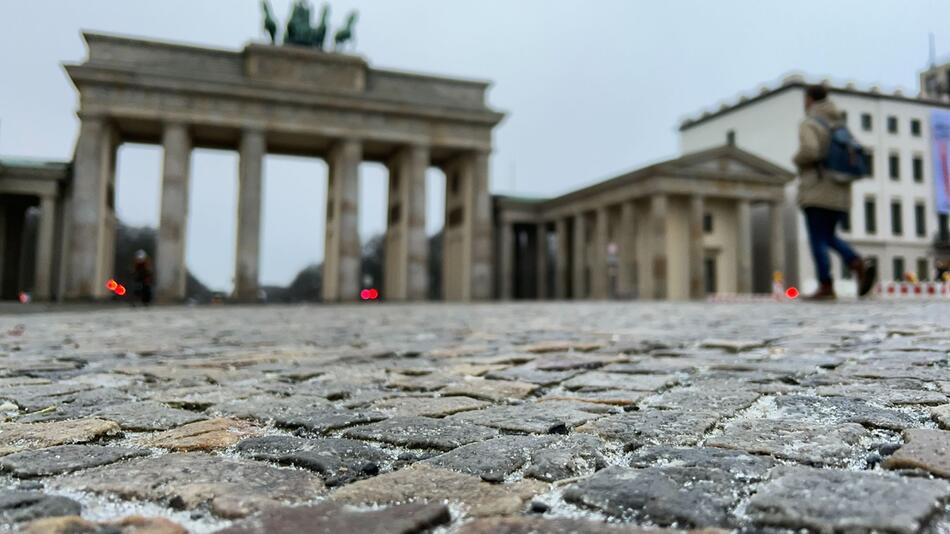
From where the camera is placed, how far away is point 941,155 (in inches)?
1891

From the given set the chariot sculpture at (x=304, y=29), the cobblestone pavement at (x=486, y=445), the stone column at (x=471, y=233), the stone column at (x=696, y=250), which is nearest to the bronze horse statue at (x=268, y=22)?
the chariot sculpture at (x=304, y=29)

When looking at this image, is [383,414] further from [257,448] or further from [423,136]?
[423,136]

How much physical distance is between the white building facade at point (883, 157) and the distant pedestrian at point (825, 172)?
3500 centimetres

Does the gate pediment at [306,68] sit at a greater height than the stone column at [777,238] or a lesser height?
greater

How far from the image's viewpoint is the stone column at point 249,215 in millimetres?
32562

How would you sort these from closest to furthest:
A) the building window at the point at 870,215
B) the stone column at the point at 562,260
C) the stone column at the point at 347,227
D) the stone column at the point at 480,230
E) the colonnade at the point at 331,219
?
the colonnade at the point at 331,219, the stone column at the point at 347,227, the stone column at the point at 480,230, the stone column at the point at 562,260, the building window at the point at 870,215

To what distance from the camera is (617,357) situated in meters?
4.42

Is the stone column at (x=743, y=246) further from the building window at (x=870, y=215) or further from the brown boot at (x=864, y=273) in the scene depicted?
the brown boot at (x=864, y=273)

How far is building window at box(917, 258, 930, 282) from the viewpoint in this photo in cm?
4734

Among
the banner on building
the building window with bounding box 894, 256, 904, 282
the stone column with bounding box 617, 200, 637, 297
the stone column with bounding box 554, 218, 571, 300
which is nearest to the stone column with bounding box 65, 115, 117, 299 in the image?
the stone column with bounding box 617, 200, 637, 297

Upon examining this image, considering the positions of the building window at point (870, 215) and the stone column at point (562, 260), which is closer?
the stone column at point (562, 260)

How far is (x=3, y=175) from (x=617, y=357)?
40159 millimetres

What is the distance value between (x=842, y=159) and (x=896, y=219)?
4274 cm

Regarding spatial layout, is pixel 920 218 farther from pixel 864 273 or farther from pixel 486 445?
pixel 486 445
